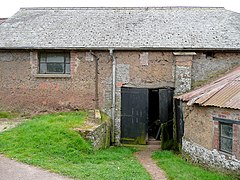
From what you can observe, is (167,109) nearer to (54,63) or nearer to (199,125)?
(199,125)

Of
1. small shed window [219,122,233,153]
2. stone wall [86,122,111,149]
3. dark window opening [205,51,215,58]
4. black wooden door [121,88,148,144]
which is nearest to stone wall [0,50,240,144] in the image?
dark window opening [205,51,215,58]

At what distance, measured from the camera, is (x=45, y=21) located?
19.7 m

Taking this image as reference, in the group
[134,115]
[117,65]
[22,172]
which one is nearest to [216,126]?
[134,115]

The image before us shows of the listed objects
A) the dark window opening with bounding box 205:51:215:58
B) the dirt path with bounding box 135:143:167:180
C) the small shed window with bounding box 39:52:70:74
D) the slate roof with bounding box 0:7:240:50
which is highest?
the slate roof with bounding box 0:7:240:50

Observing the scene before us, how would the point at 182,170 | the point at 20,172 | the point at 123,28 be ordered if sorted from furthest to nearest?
the point at 123,28, the point at 182,170, the point at 20,172

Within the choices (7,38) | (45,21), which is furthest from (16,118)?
(45,21)

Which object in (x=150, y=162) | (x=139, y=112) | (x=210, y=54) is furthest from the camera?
(x=139, y=112)

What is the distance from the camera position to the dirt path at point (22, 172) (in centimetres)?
968

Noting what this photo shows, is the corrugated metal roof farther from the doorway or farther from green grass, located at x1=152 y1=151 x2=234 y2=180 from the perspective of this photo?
the doorway

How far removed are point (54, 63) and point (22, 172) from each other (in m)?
8.76

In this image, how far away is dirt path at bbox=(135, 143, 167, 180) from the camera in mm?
11541

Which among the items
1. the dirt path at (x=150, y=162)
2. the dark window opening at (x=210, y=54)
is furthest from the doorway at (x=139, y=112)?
the dark window opening at (x=210, y=54)

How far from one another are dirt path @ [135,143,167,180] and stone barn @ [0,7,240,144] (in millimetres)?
677

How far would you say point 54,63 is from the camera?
709 inches
